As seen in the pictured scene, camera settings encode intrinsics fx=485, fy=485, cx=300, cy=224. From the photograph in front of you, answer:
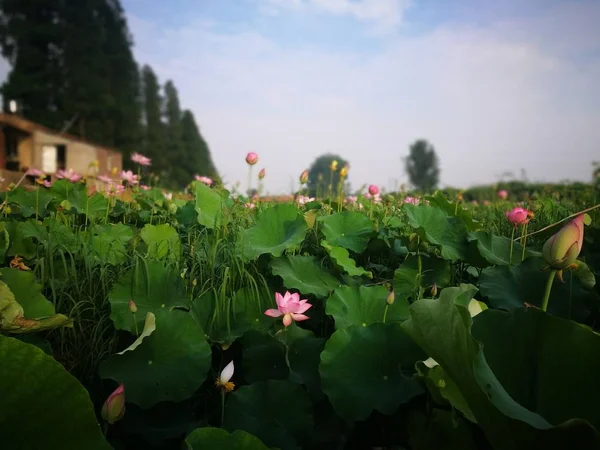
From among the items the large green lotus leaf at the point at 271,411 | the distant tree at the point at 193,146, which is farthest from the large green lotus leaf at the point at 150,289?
the distant tree at the point at 193,146

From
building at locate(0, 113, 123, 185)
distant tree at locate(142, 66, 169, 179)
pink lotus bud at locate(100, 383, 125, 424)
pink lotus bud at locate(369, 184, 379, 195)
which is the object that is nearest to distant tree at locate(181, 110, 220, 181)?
distant tree at locate(142, 66, 169, 179)

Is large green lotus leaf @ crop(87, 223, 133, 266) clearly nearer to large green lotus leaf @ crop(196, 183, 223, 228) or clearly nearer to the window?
large green lotus leaf @ crop(196, 183, 223, 228)

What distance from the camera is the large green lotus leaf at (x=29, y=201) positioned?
2238mm

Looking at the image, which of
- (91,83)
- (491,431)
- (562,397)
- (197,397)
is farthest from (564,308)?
(91,83)

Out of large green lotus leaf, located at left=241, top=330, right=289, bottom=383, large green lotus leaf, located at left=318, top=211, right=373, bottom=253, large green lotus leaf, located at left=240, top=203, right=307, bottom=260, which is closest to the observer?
large green lotus leaf, located at left=241, top=330, right=289, bottom=383

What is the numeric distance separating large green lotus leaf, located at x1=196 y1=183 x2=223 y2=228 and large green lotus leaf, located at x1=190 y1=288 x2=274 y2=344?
1.56 feet

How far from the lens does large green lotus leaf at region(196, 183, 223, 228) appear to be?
1824 mm

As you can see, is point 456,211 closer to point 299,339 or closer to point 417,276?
point 417,276

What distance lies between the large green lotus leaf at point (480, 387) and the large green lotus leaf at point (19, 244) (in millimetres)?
1359

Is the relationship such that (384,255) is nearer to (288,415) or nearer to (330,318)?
(330,318)

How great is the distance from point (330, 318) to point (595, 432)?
807 mm

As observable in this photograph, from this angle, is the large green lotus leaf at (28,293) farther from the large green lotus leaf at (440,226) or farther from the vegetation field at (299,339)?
the large green lotus leaf at (440,226)

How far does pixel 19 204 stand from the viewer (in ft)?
7.61

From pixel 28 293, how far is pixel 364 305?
0.89m
